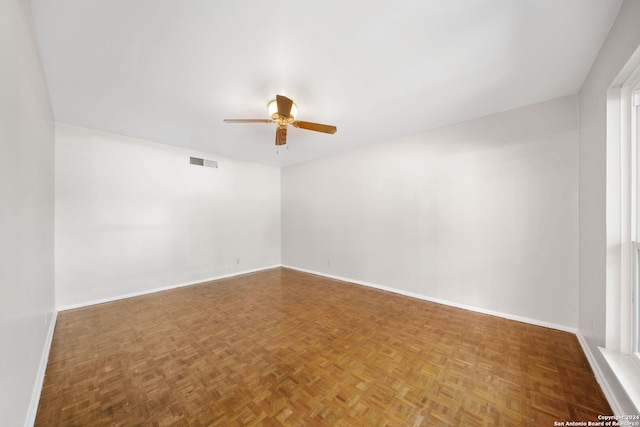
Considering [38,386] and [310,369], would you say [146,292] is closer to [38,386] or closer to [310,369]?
[38,386]

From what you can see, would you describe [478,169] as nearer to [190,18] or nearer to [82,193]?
[190,18]

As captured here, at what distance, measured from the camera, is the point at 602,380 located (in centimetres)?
163

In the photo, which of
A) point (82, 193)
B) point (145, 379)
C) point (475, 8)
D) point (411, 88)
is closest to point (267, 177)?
point (82, 193)

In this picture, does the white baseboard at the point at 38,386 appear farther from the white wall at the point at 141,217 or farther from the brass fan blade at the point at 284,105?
the brass fan blade at the point at 284,105

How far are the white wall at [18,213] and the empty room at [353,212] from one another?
3 centimetres

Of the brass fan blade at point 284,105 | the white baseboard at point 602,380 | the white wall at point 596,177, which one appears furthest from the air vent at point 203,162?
the white baseboard at point 602,380

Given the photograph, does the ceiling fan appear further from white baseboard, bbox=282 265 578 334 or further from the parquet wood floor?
white baseboard, bbox=282 265 578 334

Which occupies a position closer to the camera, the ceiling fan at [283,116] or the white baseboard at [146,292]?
the ceiling fan at [283,116]

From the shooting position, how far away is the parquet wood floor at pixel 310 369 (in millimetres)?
1445

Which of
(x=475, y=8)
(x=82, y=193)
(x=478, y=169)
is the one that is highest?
(x=475, y=8)

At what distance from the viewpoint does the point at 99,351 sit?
2129 millimetres

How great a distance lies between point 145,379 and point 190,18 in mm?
2710

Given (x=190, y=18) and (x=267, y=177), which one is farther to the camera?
(x=267, y=177)

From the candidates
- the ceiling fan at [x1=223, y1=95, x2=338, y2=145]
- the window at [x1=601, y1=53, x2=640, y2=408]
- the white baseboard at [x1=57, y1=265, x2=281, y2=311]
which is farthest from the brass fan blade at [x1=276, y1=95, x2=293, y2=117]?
the white baseboard at [x1=57, y1=265, x2=281, y2=311]
